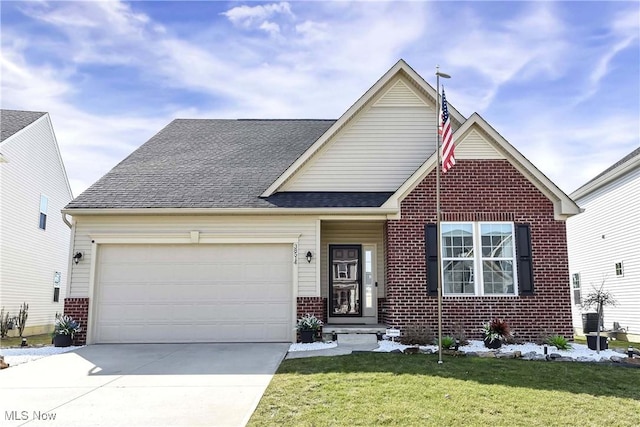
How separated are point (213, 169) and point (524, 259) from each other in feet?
27.2

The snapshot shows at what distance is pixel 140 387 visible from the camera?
695cm

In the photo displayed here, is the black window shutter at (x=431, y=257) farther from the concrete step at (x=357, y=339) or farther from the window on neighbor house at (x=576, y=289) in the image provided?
the window on neighbor house at (x=576, y=289)

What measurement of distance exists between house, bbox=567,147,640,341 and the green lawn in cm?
777

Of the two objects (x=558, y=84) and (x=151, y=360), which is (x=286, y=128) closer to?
(x=558, y=84)

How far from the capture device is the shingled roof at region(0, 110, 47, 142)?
638 inches

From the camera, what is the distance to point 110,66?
11953mm

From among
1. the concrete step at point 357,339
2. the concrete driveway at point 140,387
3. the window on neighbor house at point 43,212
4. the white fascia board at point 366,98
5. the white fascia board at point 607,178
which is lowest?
the concrete driveway at point 140,387

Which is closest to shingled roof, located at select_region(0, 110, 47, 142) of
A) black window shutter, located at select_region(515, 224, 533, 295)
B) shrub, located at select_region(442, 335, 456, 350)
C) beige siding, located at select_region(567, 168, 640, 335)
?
shrub, located at select_region(442, 335, 456, 350)

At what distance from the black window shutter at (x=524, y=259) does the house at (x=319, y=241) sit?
2cm

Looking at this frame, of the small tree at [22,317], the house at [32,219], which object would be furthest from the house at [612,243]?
the small tree at [22,317]

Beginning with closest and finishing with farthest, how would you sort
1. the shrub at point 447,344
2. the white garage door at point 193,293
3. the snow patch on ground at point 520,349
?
the snow patch on ground at point 520,349 < the shrub at point 447,344 < the white garage door at point 193,293

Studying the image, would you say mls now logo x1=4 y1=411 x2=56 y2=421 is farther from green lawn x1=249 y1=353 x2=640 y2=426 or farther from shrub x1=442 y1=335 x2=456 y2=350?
shrub x1=442 y1=335 x2=456 y2=350

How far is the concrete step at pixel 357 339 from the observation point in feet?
34.7

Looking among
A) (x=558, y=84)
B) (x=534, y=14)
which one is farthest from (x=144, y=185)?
(x=558, y=84)
